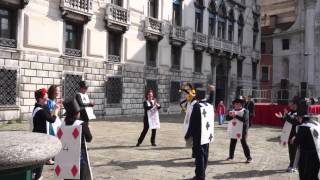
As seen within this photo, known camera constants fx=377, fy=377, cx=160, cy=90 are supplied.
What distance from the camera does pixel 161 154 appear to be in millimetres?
10219

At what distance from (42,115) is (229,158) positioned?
17.3ft

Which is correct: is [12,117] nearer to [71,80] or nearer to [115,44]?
[71,80]

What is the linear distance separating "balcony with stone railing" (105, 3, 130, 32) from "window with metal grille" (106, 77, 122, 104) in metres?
3.02

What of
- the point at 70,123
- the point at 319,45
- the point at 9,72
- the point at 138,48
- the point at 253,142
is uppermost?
the point at 319,45

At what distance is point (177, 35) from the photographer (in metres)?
27.1

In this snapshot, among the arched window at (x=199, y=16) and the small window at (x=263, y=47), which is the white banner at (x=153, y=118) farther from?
the small window at (x=263, y=47)

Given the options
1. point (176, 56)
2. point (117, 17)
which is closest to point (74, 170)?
point (117, 17)

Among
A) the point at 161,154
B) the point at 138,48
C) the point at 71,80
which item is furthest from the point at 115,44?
the point at 161,154

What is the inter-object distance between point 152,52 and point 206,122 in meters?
18.4

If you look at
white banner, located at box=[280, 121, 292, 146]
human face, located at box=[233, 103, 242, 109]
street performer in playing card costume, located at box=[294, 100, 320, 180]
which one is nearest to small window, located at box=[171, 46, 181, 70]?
human face, located at box=[233, 103, 242, 109]

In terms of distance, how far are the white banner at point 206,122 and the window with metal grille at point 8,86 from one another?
37.3 ft

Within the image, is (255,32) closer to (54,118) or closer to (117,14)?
(117,14)

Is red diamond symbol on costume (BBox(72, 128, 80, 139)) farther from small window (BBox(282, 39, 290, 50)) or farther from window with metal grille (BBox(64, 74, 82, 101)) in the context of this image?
small window (BBox(282, 39, 290, 50))

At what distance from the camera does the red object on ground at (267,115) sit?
69.9 feet
